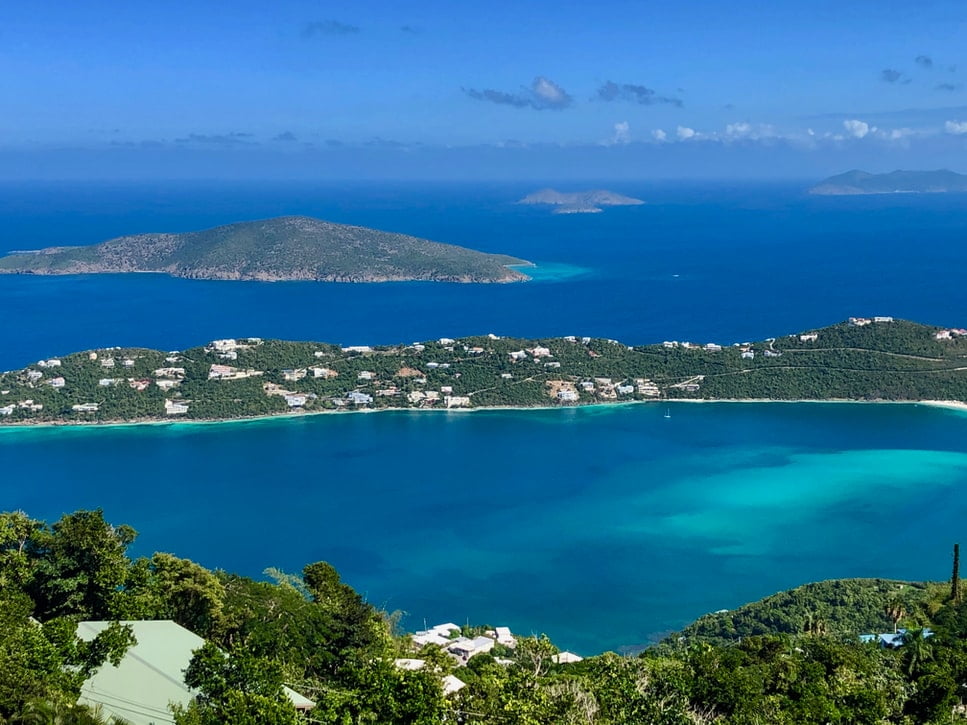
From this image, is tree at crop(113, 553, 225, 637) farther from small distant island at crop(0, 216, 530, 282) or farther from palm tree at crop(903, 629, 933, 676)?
small distant island at crop(0, 216, 530, 282)

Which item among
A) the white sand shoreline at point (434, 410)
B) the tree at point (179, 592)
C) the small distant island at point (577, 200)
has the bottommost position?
the white sand shoreline at point (434, 410)

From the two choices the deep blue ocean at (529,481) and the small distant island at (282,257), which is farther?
the small distant island at (282,257)

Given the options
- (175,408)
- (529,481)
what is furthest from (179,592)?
(175,408)

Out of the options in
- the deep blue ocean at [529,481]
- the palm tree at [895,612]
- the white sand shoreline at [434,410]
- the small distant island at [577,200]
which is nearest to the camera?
the palm tree at [895,612]

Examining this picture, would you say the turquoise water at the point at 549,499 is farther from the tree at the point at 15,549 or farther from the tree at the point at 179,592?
the tree at the point at 15,549

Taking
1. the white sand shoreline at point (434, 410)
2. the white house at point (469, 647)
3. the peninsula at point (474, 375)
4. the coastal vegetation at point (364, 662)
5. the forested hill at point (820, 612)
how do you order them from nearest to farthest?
the coastal vegetation at point (364, 662)
the white house at point (469, 647)
the forested hill at point (820, 612)
the white sand shoreline at point (434, 410)
the peninsula at point (474, 375)

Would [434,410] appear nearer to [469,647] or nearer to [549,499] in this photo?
[549,499]

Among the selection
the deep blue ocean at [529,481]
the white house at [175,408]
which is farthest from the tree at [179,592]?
the white house at [175,408]
